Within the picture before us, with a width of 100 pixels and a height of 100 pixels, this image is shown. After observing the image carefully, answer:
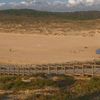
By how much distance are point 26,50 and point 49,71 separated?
35.2 m

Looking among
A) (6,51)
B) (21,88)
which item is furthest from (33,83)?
(6,51)

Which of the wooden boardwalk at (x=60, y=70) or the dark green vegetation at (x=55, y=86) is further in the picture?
the wooden boardwalk at (x=60, y=70)

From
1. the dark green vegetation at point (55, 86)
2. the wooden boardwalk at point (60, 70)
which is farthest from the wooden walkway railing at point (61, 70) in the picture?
the dark green vegetation at point (55, 86)

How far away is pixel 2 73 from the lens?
1483 inches

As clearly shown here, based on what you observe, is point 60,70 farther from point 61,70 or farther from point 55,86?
point 55,86

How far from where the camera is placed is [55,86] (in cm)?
3128

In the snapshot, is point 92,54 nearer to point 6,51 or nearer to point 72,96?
point 6,51

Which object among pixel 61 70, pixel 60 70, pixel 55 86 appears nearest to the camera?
pixel 55 86

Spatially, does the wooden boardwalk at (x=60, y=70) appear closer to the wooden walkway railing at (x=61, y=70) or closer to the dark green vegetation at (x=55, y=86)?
the wooden walkway railing at (x=61, y=70)

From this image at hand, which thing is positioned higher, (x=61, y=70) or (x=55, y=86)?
(x=61, y=70)

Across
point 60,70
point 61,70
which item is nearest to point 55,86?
point 61,70

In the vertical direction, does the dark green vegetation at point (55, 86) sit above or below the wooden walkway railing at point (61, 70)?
below

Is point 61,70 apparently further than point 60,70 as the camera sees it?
No

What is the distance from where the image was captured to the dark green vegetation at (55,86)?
27.8 m
